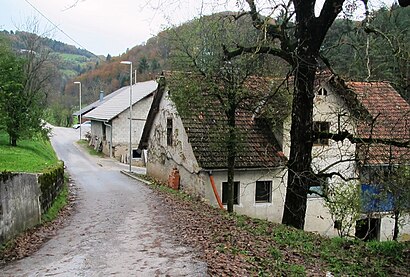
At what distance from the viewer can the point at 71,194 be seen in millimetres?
20000

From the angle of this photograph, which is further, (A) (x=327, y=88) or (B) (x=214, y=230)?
(A) (x=327, y=88)

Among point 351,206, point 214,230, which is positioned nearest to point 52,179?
point 214,230

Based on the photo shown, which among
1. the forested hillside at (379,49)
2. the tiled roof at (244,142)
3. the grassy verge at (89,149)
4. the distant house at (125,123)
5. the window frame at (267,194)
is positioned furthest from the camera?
the grassy verge at (89,149)

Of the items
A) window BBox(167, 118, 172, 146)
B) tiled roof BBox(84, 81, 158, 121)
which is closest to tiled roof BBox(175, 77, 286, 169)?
window BBox(167, 118, 172, 146)

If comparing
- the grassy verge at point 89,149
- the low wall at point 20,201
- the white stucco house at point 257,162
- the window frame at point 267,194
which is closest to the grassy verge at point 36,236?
the low wall at point 20,201

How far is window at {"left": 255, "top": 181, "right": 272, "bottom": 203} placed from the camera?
66.2 feet

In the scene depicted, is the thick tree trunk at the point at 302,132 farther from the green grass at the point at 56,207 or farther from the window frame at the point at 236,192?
the window frame at the point at 236,192

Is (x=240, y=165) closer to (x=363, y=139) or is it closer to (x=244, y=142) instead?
(x=244, y=142)

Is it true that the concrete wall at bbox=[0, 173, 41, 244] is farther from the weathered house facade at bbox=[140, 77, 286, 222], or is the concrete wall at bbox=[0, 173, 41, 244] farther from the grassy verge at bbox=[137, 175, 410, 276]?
the weathered house facade at bbox=[140, 77, 286, 222]

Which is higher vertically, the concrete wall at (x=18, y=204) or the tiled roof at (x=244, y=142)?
the tiled roof at (x=244, y=142)

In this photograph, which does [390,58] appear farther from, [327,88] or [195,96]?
[327,88]

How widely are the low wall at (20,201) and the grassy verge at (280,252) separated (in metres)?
3.84

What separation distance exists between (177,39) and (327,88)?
29.6 ft

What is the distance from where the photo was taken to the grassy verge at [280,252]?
7867 millimetres
